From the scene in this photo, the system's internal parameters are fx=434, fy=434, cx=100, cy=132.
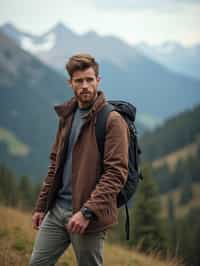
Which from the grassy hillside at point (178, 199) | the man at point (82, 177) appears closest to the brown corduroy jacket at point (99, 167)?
the man at point (82, 177)

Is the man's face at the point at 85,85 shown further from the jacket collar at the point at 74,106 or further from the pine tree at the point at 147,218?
the pine tree at the point at 147,218

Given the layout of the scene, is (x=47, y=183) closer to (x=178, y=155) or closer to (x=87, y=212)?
(x=87, y=212)

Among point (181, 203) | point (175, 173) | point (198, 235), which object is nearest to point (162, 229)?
point (198, 235)

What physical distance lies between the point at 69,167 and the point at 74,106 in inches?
23.4

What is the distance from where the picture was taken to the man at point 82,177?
3.72 m

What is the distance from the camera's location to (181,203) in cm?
12019

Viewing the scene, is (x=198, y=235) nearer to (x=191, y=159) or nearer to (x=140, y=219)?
(x=140, y=219)

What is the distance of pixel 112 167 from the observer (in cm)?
374

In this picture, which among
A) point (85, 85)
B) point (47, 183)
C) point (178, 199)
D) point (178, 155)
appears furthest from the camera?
point (178, 155)

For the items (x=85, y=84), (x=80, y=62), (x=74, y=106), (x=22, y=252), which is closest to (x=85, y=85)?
(x=85, y=84)

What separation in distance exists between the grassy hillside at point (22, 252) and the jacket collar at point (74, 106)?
2.73 meters

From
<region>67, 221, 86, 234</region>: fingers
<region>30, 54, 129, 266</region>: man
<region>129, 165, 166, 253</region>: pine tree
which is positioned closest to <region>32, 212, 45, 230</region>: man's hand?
<region>30, 54, 129, 266</region>: man

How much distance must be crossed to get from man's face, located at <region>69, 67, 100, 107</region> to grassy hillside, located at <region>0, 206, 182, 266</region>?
120 inches

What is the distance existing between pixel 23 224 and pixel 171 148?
501 feet
